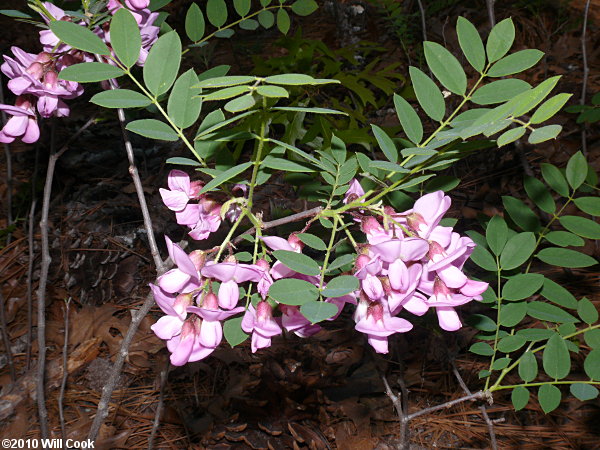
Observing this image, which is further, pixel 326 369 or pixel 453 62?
pixel 326 369

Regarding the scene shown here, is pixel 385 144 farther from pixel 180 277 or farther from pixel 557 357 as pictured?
pixel 557 357

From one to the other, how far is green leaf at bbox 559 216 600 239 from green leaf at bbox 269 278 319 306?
76cm

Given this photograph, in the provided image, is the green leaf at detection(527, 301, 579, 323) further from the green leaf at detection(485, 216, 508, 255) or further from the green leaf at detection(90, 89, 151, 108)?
the green leaf at detection(90, 89, 151, 108)

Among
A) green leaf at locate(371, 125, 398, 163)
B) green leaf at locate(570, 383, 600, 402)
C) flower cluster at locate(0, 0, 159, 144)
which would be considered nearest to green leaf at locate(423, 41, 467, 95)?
green leaf at locate(371, 125, 398, 163)

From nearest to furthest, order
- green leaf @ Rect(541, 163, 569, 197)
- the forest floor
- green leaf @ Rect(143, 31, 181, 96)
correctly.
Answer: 1. green leaf @ Rect(143, 31, 181, 96)
2. green leaf @ Rect(541, 163, 569, 197)
3. the forest floor

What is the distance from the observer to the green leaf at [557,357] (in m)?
1.03

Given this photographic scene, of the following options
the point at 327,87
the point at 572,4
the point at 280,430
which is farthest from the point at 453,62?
the point at 572,4

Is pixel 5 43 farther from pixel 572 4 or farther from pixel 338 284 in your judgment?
pixel 572 4

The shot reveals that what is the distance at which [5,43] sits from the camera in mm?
3182

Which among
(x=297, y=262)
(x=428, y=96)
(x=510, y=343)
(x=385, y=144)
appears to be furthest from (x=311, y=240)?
(x=510, y=343)

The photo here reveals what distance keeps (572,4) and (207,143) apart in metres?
3.38

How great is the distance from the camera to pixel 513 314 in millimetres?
1040

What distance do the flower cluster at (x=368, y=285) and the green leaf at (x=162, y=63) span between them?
25cm

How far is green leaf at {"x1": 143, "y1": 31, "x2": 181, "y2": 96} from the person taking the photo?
705 mm
